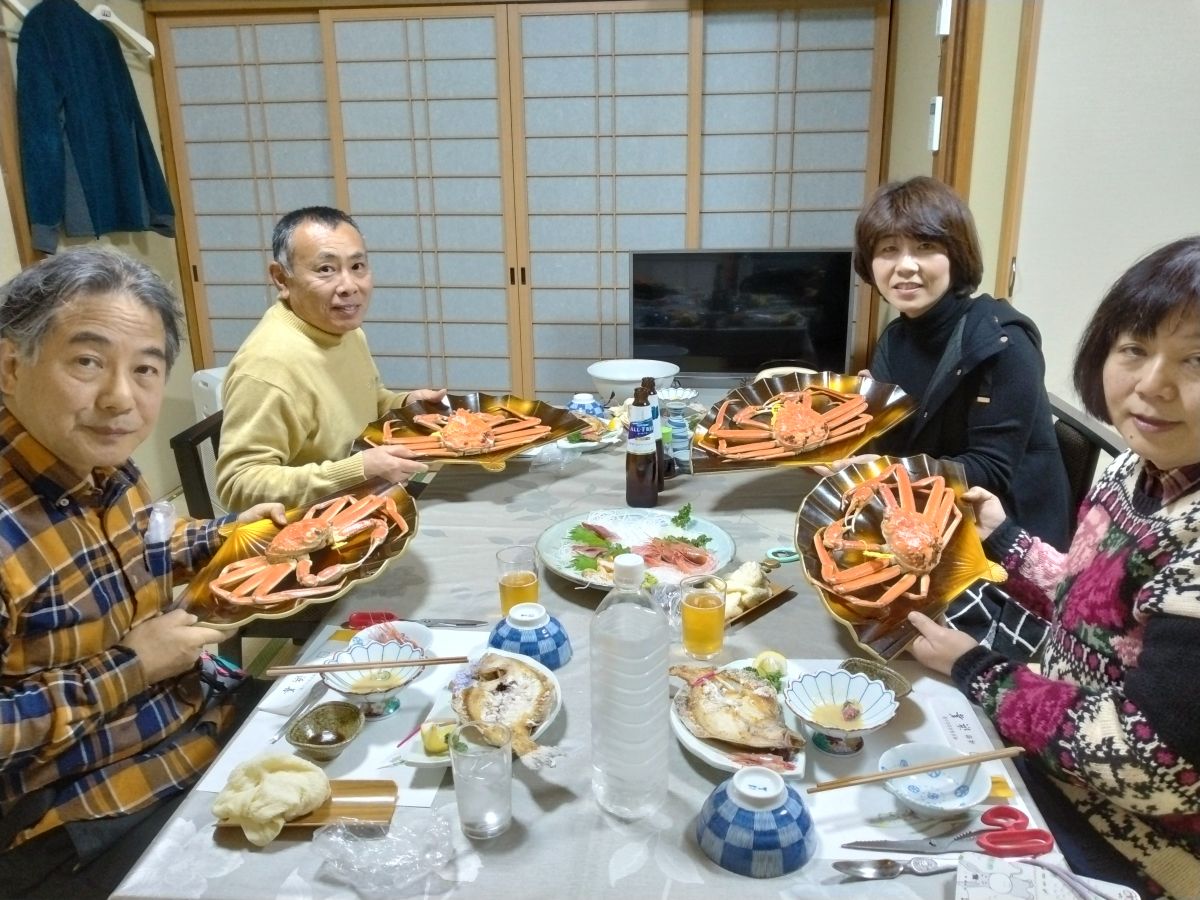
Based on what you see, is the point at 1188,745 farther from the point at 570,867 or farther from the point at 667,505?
the point at 667,505

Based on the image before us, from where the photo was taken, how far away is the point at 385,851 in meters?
0.82

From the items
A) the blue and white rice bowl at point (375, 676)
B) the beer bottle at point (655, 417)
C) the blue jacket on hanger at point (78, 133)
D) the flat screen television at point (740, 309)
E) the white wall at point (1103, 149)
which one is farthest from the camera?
the flat screen television at point (740, 309)

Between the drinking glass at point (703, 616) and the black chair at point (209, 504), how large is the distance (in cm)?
67

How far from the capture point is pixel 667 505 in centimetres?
174

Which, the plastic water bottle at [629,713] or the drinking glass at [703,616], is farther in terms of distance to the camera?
the drinking glass at [703,616]

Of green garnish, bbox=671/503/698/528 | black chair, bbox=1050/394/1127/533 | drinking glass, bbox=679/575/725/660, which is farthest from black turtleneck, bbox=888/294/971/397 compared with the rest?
drinking glass, bbox=679/575/725/660

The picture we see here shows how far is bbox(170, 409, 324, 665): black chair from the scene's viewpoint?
1.64 meters

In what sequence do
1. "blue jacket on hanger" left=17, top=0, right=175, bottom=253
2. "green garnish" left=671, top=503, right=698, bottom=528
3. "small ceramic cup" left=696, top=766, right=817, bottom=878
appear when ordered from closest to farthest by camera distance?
"small ceramic cup" left=696, top=766, right=817, bottom=878, "green garnish" left=671, top=503, right=698, bottom=528, "blue jacket on hanger" left=17, top=0, right=175, bottom=253

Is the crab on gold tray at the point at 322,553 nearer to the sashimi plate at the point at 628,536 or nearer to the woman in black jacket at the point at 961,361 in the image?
the sashimi plate at the point at 628,536

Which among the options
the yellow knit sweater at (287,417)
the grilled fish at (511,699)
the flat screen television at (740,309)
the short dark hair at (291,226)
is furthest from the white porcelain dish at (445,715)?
the flat screen television at (740,309)

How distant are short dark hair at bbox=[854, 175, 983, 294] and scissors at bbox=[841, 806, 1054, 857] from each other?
1339mm

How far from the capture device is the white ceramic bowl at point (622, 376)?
2.63 metres

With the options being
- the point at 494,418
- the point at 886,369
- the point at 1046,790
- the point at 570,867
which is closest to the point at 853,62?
the point at 886,369

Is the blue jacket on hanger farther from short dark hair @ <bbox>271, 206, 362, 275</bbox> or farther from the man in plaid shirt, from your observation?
the man in plaid shirt
